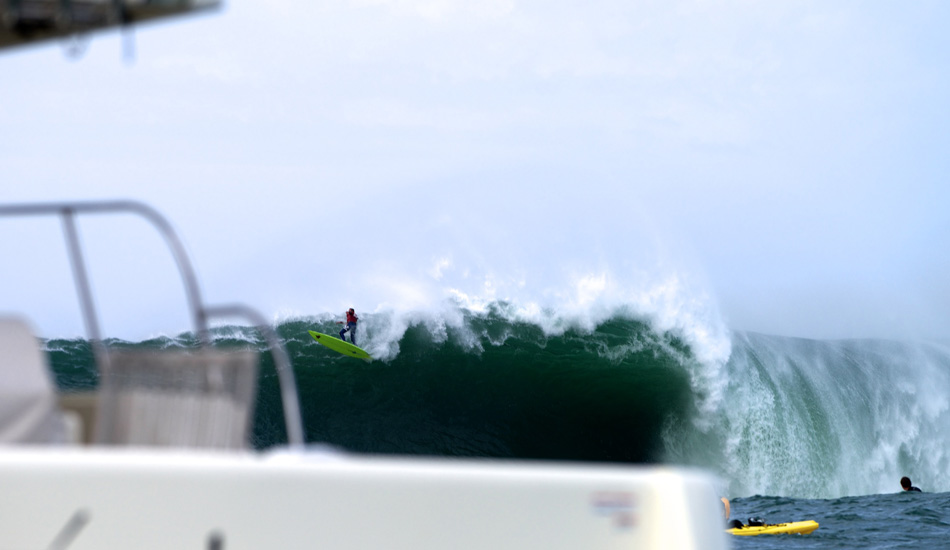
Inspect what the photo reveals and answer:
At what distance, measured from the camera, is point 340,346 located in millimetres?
22109

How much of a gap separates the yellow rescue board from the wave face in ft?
16.1

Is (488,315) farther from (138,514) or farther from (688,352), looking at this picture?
(138,514)

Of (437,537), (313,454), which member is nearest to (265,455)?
(313,454)

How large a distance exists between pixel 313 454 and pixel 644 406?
1916cm

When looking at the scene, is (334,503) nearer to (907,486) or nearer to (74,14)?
(74,14)

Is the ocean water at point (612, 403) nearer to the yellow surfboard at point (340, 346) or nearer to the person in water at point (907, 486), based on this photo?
the yellow surfboard at point (340, 346)

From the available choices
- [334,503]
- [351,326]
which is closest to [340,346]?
[351,326]

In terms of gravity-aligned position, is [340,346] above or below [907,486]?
A: above

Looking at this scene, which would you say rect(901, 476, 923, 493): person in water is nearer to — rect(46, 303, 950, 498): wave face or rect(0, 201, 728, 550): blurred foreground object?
rect(46, 303, 950, 498): wave face

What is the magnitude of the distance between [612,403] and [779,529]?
6133 millimetres

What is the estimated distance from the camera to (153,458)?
1698 mm

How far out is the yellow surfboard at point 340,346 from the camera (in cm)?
2183

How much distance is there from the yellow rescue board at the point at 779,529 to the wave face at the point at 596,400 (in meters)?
4.91

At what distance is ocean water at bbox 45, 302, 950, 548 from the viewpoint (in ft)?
64.8
